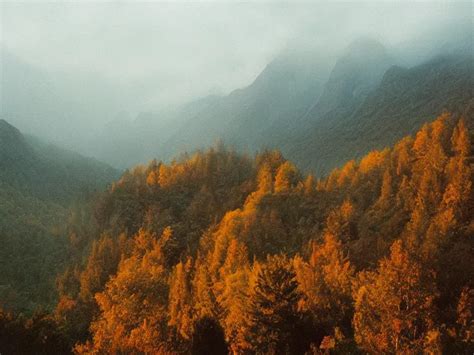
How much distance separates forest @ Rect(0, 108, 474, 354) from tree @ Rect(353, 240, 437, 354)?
→ 166 mm

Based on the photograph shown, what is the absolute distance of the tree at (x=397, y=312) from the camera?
1925 inches

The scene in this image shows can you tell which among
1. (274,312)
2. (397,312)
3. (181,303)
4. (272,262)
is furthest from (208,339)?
(397,312)

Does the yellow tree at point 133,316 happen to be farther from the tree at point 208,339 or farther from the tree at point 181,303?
the tree at point 208,339

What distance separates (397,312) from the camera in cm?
4956

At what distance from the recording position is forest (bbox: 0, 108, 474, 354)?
5469 cm

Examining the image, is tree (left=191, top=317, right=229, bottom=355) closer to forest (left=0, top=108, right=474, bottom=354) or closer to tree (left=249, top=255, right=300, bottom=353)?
forest (left=0, top=108, right=474, bottom=354)

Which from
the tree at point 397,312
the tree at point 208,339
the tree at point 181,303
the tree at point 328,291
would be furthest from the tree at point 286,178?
the tree at point 397,312

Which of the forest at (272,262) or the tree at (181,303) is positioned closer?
the forest at (272,262)

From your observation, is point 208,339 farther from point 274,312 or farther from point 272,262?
point 274,312

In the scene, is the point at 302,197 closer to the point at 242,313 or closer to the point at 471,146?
the point at 471,146

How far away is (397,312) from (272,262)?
21304 millimetres

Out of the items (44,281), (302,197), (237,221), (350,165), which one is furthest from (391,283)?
(44,281)

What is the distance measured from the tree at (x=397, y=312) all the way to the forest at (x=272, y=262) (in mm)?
166

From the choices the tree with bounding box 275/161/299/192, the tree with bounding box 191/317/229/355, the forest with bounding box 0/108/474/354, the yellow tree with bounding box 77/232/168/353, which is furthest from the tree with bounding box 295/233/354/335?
the tree with bounding box 275/161/299/192
